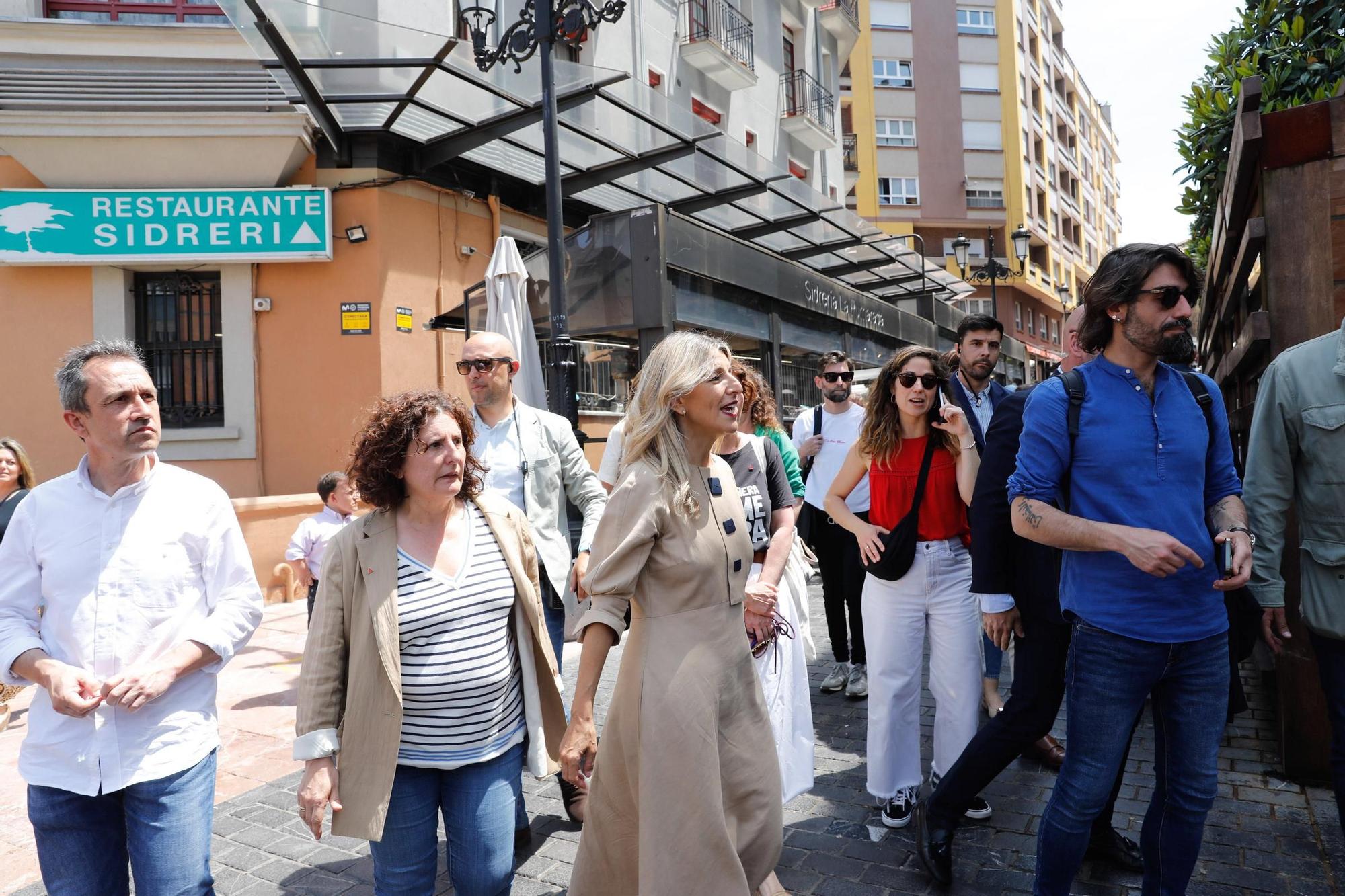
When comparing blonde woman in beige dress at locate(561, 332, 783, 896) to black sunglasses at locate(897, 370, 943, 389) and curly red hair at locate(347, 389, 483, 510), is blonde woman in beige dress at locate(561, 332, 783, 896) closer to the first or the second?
curly red hair at locate(347, 389, 483, 510)

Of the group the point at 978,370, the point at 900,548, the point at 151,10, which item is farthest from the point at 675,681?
the point at 151,10

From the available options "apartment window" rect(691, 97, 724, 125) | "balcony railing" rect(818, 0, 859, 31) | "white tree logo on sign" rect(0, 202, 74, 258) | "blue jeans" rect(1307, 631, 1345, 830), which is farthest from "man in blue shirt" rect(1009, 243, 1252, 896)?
"balcony railing" rect(818, 0, 859, 31)

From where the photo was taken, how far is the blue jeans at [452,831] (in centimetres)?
249

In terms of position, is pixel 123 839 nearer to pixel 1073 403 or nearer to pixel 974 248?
pixel 1073 403

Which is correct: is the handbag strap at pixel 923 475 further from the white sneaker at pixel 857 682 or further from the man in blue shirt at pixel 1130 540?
the white sneaker at pixel 857 682

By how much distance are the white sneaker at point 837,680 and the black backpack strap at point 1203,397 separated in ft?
11.3

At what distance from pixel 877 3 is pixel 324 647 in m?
45.7

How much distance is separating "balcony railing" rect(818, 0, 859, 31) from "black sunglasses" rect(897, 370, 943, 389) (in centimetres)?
2298

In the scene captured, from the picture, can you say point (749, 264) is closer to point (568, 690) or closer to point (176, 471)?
point (568, 690)

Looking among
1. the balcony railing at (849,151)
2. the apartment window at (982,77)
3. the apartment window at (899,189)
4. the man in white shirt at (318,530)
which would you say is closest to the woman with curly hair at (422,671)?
the man in white shirt at (318,530)

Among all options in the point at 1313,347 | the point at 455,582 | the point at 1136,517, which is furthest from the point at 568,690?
the point at 1313,347

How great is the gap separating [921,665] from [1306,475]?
1579 millimetres

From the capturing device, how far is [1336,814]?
12.1ft

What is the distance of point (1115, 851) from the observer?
11.1ft
